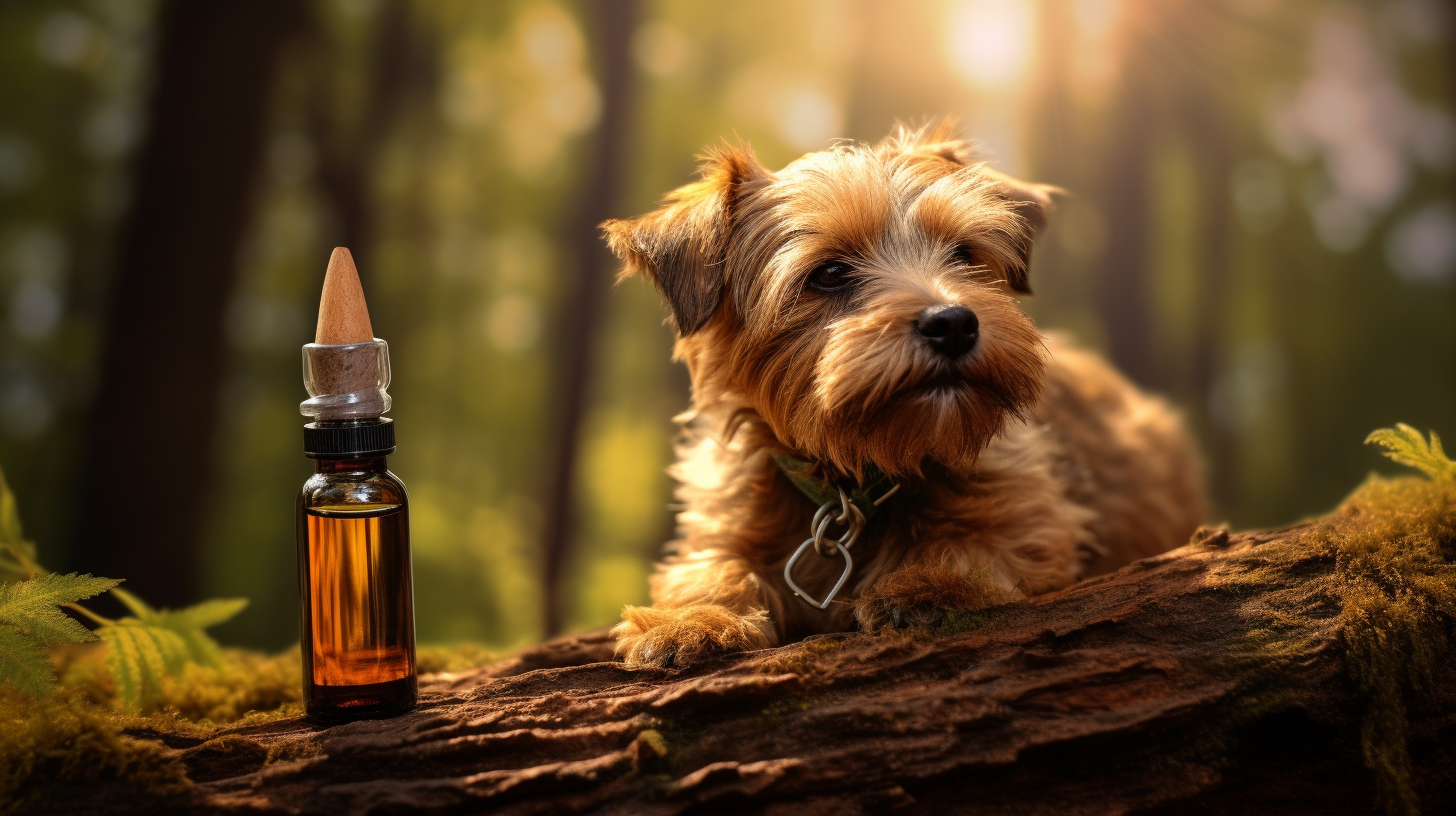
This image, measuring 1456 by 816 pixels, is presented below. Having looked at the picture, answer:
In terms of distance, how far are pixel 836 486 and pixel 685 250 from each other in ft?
3.55

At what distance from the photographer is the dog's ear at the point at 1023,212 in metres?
4.09

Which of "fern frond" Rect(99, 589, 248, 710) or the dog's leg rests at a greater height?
the dog's leg

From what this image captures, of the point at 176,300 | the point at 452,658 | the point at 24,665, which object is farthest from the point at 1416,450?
the point at 176,300

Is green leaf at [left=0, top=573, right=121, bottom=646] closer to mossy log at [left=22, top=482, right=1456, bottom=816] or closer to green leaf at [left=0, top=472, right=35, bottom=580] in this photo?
mossy log at [left=22, top=482, right=1456, bottom=816]

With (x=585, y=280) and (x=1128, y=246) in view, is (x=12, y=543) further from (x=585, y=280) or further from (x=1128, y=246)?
(x=1128, y=246)

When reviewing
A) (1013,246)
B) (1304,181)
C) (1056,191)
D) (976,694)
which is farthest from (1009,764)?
(1304,181)

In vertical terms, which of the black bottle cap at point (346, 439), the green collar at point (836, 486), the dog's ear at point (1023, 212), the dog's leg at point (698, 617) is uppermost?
the dog's ear at point (1023, 212)

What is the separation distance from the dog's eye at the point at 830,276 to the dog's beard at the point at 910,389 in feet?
1.00

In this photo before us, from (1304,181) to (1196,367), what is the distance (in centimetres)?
389

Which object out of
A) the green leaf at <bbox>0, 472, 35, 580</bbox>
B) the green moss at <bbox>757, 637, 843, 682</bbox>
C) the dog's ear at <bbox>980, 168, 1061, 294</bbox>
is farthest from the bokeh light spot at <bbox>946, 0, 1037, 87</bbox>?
the green leaf at <bbox>0, 472, 35, 580</bbox>

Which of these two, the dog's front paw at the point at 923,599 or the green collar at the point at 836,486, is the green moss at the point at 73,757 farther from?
the green collar at the point at 836,486

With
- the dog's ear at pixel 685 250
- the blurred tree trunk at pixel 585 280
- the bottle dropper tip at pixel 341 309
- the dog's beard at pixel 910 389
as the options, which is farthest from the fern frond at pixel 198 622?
the blurred tree trunk at pixel 585 280

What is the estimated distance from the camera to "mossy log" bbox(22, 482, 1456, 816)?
2.51 meters

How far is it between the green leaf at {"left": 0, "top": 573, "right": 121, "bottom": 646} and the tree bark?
0.41 metres
